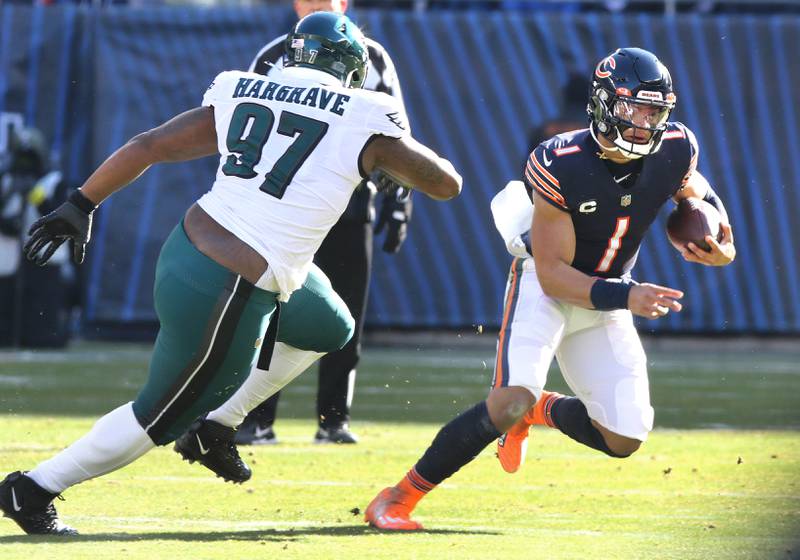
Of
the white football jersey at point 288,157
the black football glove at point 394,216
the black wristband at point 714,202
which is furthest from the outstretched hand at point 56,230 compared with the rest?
the black football glove at point 394,216

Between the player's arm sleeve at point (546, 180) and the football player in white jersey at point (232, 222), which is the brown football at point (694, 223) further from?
the football player in white jersey at point (232, 222)

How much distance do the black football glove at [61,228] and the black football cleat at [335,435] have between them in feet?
8.13

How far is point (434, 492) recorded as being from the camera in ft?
19.2

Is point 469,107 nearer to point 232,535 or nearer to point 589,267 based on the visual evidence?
point 589,267

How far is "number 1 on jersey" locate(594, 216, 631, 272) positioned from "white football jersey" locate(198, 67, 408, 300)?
0.86 metres

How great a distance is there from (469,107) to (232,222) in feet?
25.6

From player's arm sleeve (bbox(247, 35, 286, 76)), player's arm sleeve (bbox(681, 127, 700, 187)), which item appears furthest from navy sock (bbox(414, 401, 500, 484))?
player's arm sleeve (bbox(247, 35, 286, 76))

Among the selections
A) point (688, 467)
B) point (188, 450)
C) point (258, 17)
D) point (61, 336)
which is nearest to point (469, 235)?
point (258, 17)

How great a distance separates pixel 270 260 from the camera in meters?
4.69

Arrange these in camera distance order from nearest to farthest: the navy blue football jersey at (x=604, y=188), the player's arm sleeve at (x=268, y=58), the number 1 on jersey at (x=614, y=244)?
the navy blue football jersey at (x=604, y=188)
the number 1 on jersey at (x=614, y=244)
the player's arm sleeve at (x=268, y=58)

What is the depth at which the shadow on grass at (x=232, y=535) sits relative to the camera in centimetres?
464

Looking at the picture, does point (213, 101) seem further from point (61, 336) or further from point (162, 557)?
point (61, 336)

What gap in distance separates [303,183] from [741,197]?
8.18 meters

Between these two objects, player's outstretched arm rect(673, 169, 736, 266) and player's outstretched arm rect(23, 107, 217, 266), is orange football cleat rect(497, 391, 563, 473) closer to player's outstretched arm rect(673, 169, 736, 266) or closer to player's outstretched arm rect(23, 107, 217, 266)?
player's outstretched arm rect(673, 169, 736, 266)
